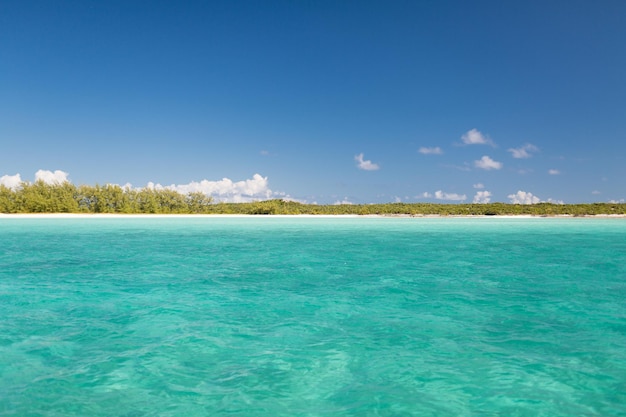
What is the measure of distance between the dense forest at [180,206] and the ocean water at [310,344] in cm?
6630

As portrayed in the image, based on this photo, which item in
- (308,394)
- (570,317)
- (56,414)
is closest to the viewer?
(56,414)

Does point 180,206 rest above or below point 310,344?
above

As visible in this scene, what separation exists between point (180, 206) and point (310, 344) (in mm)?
82567

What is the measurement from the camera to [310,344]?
7.51m

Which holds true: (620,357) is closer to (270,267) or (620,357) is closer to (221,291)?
(221,291)

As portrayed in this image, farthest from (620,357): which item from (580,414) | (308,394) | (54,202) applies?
(54,202)

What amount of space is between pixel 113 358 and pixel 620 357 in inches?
334

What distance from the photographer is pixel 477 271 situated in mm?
16266

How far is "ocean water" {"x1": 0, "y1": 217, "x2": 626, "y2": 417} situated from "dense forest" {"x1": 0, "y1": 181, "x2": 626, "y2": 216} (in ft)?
218

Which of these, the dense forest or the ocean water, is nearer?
the ocean water

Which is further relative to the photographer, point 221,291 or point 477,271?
point 477,271

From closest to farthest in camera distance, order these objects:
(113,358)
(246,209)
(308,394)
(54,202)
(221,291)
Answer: (308,394), (113,358), (221,291), (54,202), (246,209)

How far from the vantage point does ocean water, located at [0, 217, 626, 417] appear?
5352mm

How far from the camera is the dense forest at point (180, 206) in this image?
70.3 m
